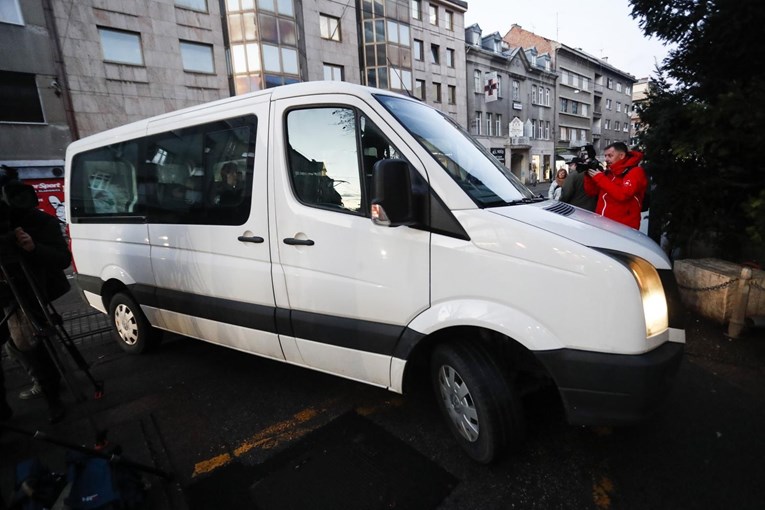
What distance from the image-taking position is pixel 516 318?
200 cm

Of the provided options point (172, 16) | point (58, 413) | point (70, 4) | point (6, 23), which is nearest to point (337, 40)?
point (172, 16)

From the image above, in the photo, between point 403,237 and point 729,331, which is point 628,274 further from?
point 729,331

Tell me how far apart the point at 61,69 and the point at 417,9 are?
2293 centimetres

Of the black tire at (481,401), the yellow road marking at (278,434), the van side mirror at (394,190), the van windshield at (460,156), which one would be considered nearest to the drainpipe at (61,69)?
the yellow road marking at (278,434)

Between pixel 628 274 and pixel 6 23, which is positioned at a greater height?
pixel 6 23

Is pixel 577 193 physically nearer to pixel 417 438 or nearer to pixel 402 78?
pixel 417 438

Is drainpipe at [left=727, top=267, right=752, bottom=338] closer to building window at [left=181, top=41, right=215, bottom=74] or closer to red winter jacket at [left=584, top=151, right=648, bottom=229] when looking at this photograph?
red winter jacket at [left=584, top=151, right=648, bottom=229]

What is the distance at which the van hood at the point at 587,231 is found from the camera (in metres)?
1.97

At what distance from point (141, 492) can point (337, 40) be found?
2546cm

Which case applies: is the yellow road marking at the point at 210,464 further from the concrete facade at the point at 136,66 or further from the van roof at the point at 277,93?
the concrete facade at the point at 136,66

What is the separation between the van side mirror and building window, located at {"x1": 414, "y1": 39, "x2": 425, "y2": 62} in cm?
3002

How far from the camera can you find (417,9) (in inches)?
1113

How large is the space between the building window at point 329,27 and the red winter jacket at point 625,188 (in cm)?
2160

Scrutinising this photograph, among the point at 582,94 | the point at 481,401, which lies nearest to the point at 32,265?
the point at 481,401
